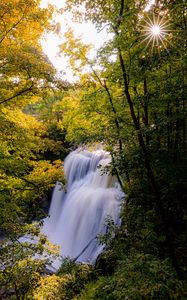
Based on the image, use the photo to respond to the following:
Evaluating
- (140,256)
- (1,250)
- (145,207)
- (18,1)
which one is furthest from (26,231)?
(18,1)

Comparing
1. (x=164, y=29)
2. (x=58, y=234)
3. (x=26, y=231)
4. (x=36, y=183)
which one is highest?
(x=164, y=29)

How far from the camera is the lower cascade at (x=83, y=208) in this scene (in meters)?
12.7

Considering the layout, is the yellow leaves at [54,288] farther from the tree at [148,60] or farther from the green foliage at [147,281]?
the tree at [148,60]

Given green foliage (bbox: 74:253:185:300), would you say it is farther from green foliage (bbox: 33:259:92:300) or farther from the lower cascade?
the lower cascade

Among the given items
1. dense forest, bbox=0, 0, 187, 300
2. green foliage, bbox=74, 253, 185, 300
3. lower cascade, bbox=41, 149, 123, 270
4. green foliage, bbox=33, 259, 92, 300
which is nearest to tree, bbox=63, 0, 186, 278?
dense forest, bbox=0, 0, 187, 300

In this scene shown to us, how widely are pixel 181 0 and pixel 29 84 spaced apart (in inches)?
162

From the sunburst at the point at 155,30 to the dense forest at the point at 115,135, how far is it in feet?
0.08

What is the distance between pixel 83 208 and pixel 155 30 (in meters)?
11.7

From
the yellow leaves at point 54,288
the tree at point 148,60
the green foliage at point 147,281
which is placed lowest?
the yellow leaves at point 54,288

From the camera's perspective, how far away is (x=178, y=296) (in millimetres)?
4809

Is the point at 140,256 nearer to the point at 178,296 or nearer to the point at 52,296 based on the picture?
the point at 178,296

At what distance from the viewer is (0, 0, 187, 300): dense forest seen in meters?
5.18

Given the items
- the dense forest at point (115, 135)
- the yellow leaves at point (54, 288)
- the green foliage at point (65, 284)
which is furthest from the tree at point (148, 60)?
the yellow leaves at point (54, 288)

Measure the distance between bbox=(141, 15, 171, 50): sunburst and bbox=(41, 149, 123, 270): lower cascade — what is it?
6.20 meters
